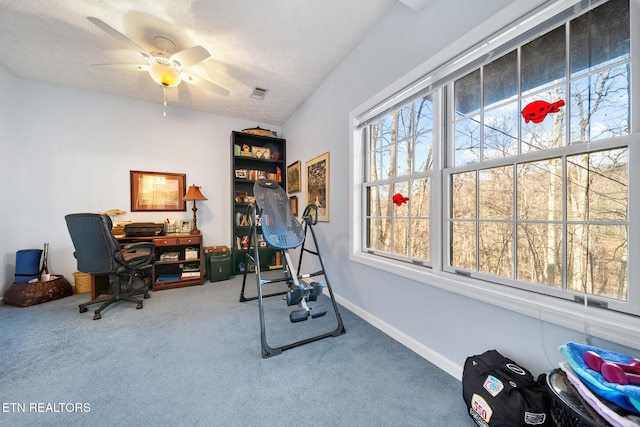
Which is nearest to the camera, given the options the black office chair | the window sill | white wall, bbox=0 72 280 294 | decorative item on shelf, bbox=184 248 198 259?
the window sill

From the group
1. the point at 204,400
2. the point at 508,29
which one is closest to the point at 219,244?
the point at 204,400

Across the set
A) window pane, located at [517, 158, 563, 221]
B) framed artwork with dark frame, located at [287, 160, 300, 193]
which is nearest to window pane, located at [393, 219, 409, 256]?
window pane, located at [517, 158, 563, 221]

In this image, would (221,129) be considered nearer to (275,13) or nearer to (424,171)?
(275,13)

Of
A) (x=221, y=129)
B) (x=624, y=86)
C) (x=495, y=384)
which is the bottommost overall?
(x=495, y=384)

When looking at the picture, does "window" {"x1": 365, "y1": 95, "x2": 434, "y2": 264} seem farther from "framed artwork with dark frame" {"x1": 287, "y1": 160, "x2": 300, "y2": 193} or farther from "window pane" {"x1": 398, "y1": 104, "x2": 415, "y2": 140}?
"framed artwork with dark frame" {"x1": 287, "y1": 160, "x2": 300, "y2": 193}

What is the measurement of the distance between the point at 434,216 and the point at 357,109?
140 centimetres

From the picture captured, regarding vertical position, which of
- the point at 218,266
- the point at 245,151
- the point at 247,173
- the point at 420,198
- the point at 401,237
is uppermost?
the point at 245,151

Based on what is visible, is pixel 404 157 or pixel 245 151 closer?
pixel 404 157

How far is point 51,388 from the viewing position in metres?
1.39

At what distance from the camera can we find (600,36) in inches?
40.9

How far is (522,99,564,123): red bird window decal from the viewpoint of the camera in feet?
3.75

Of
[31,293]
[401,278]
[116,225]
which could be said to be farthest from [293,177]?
[31,293]

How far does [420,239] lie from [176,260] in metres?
3.49

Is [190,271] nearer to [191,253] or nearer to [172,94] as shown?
[191,253]
